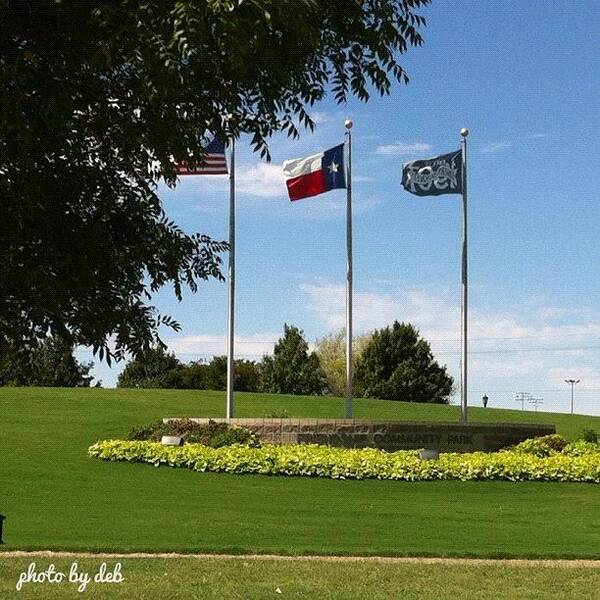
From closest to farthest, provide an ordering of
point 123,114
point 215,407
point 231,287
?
point 123,114 → point 231,287 → point 215,407

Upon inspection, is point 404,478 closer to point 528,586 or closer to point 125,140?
point 528,586

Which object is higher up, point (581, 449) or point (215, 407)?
point (215, 407)

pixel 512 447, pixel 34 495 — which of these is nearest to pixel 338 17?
pixel 34 495

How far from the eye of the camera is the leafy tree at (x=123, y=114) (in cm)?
664

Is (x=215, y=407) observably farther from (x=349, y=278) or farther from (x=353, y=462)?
(x=353, y=462)

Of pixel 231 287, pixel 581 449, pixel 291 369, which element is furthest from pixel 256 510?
pixel 291 369

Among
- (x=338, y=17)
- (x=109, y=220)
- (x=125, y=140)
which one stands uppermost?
(x=338, y=17)

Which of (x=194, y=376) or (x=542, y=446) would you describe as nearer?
(x=542, y=446)

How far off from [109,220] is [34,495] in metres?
13.3

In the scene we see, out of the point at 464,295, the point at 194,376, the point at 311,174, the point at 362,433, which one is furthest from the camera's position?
the point at 194,376

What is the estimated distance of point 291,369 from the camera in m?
58.3

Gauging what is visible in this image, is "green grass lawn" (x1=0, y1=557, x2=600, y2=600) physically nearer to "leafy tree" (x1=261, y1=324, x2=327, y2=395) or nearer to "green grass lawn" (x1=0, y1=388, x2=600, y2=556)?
"green grass lawn" (x1=0, y1=388, x2=600, y2=556)

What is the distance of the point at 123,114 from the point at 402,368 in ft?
166

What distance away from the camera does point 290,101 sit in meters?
8.62
